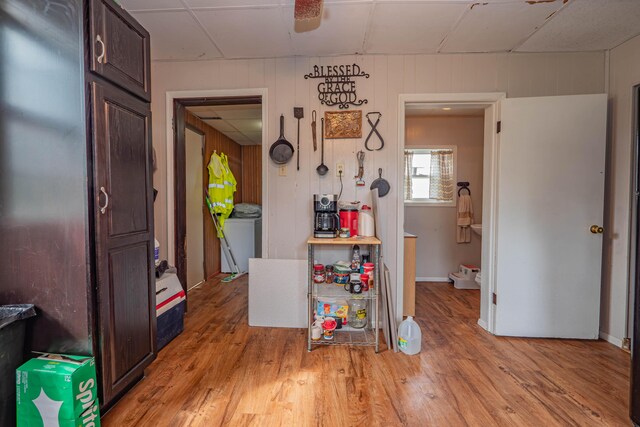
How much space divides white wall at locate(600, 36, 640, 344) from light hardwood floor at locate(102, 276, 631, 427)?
0.29 meters

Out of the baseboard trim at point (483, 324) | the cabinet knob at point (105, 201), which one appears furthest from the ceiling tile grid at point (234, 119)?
the baseboard trim at point (483, 324)

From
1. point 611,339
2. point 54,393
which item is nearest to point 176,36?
point 54,393

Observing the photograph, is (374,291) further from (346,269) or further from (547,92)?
(547,92)

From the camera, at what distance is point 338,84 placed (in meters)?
2.48

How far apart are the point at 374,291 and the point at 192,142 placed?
2.72m

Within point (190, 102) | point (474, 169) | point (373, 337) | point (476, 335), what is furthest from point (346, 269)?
point (474, 169)

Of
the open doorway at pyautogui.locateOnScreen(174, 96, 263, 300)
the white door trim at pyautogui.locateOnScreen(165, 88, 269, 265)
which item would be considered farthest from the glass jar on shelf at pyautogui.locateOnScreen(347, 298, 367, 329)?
the open doorway at pyautogui.locateOnScreen(174, 96, 263, 300)

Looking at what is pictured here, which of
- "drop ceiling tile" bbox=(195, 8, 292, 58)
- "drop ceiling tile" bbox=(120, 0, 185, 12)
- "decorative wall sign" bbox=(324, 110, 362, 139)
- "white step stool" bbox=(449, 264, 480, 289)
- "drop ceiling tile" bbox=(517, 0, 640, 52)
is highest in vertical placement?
"drop ceiling tile" bbox=(120, 0, 185, 12)

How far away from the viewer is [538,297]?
2.31 meters

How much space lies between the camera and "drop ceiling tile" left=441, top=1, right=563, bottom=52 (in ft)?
6.18

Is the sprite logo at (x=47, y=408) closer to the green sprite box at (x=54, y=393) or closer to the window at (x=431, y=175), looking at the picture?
the green sprite box at (x=54, y=393)

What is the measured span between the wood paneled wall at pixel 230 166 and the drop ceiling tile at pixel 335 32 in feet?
5.44

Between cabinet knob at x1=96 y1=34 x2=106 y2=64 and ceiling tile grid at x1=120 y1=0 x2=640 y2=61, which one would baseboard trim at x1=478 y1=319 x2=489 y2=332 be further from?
cabinet knob at x1=96 y1=34 x2=106 y2=64

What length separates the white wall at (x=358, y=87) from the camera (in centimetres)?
243
